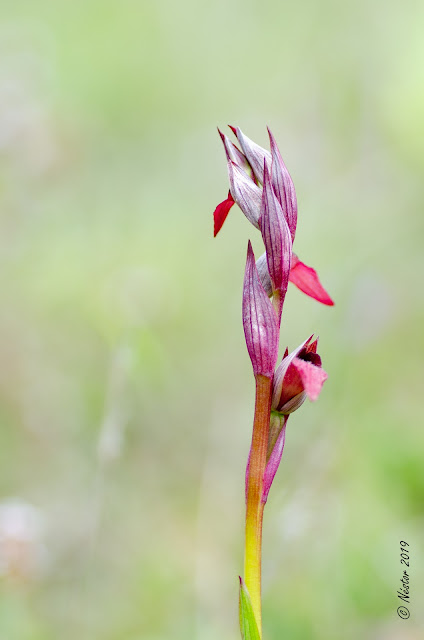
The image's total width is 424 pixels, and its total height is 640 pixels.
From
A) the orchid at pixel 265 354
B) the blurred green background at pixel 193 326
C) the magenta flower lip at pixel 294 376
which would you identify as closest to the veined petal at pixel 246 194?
the orchid at pixel 265 354

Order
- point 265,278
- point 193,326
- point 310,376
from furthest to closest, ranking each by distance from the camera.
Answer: point 193,326, point 265,278, point 310,376

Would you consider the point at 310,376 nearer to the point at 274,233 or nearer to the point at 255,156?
the point at 274,233

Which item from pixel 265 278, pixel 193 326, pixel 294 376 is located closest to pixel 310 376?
pixel 294 376

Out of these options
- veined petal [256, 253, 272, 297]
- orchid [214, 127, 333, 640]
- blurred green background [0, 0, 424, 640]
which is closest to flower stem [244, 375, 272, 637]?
orchid [214, 127, 333, 640]

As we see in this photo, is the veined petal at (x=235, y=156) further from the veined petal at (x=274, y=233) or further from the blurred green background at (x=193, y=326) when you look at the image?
the blurred green background at (x=193, y=326)

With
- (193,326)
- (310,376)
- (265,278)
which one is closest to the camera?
(310,376)

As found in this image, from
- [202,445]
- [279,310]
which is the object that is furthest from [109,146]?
[279,310]

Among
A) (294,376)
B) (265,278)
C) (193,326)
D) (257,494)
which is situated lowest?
(257,494)
